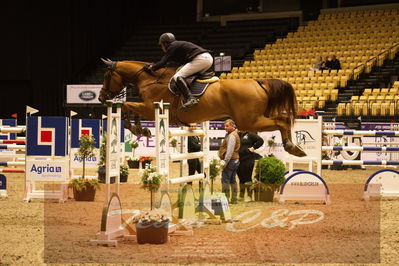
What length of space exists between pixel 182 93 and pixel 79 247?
2.54 metres

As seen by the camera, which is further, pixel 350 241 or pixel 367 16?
pixel 367 16

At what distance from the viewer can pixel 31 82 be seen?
Answer: 2689cm

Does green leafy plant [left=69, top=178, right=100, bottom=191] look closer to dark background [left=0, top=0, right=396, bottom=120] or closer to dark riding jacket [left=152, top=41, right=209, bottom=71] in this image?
dark riding jacket [left=152, top=41, right=209, bottom=71]

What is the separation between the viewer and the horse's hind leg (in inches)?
307

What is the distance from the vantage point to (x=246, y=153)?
406 inches

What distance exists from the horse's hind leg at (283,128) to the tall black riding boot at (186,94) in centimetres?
88


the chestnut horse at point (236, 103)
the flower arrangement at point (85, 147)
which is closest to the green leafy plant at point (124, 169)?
the flower arrangement at point (85, 147)

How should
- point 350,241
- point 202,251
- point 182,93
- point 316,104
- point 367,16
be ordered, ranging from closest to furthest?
point 202,251 < point 350,241 < point 182,93 < point 316,104 < point 367,16

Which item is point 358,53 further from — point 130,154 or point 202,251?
point 202,251

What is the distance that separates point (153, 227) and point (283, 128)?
95.4 inches

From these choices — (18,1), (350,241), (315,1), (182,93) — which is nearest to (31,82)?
(18,1)

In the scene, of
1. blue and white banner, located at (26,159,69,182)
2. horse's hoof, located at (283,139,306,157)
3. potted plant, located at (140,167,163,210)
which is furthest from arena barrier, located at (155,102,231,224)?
blue and white banner, located at (26,159,69,182)

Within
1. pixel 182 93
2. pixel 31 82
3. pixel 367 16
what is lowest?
pixel 182 93

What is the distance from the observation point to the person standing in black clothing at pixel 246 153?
1023cm
